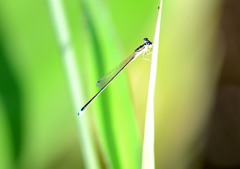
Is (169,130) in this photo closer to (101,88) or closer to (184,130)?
(184,130)

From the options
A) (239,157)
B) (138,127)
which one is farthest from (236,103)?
(138,127)

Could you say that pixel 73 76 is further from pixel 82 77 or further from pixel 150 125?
pixel 150 125

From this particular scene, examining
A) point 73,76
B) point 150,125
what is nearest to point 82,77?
point 73,76

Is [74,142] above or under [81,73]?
under
